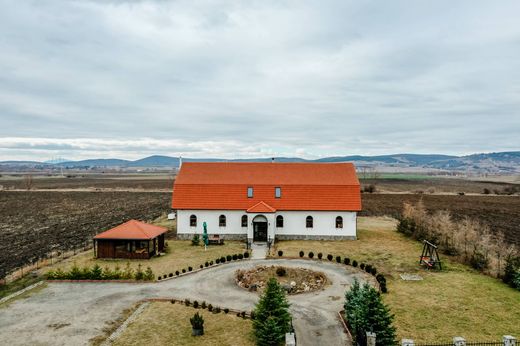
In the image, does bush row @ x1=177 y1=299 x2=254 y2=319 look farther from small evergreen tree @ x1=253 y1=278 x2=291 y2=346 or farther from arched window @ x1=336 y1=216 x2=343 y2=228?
arched window @ x1=336 y1=216 x2=343 y2=228

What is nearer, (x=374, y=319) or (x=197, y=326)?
(x=374, y=319)

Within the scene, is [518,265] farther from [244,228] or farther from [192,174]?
[192,174]

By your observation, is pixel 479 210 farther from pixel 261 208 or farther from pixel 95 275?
pixel 95 275

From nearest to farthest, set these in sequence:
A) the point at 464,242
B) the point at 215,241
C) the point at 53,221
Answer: the point at 464,242
the point at 215,241
the point at 53,221

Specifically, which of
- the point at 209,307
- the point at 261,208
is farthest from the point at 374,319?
the point at 261,208

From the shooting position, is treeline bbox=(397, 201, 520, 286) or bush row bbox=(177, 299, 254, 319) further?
treeline bbox=(397, 201, 520, 286)

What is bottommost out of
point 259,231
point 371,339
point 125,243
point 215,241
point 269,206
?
point 371,339

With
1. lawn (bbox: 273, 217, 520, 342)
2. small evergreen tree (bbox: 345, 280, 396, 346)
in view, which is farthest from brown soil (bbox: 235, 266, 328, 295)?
small evergreen tree (bbox: 345, 280, 396, 346)
